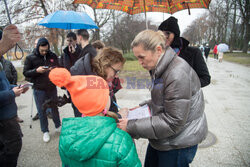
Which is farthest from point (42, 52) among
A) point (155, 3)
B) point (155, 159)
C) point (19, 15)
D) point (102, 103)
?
point (19, 15)

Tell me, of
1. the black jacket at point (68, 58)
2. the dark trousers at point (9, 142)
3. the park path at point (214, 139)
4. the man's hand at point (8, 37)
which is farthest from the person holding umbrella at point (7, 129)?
the black jacket at point (68, 58)

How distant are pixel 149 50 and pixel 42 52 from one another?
2720mm

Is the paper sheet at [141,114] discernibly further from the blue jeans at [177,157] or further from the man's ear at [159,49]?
the man's ear at [159,49]

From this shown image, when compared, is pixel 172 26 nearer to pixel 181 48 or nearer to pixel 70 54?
pixel 181 48

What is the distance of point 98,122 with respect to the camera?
3.83 feet

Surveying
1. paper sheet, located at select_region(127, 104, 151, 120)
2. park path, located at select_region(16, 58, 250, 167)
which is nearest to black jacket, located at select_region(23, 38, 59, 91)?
park path, located at select_region(16, 58, 250, 167)

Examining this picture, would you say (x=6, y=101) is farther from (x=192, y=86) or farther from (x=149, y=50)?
(x=192, y=86)

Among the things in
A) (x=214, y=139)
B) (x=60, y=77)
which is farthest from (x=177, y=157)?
(x=214, y=139)

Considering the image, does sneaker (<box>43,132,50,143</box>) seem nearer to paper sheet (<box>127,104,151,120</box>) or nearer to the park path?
the park path

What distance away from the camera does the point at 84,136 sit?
1.12m

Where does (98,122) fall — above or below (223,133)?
above

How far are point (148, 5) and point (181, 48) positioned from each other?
35.0 inches

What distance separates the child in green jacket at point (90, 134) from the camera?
1.12m

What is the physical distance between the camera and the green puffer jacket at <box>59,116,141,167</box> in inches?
44.1
